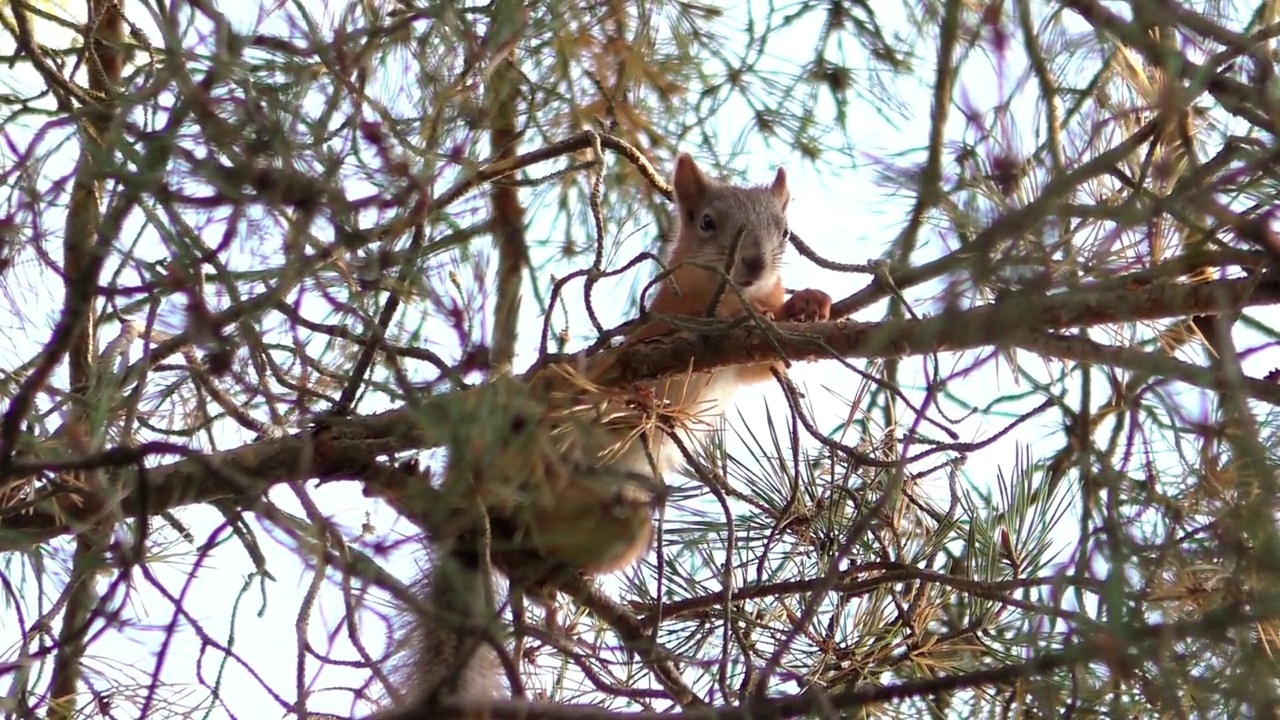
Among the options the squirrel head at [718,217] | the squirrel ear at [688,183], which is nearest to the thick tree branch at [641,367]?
the squirrel head at [718,217]

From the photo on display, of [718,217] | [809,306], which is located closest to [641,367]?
[809,306]

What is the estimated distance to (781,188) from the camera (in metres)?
3.24

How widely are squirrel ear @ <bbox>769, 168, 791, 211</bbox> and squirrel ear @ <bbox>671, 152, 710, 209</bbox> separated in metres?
0.26

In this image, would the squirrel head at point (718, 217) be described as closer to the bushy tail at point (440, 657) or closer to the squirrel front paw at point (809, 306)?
the squirrel front paw at point (809, 306)

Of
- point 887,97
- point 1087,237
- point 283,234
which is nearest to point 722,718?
point 283,234

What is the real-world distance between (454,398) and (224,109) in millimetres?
542

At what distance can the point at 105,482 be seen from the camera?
5.50ft

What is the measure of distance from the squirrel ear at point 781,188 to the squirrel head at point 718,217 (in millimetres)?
77

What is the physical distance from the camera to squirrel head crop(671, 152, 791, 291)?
282 cm

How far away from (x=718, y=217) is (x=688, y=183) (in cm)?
11

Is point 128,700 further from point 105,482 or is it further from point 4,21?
point 4,21

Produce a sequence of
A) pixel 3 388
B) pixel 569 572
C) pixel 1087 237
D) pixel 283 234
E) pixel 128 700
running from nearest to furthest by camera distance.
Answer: pixel 283 234
pixel 1087 237
pixel 3 388
pixel 128 700
pixel 569 572

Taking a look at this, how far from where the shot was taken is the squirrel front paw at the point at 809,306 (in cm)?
236

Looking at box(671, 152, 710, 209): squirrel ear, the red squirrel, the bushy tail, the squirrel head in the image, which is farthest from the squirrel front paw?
the bushy tail
